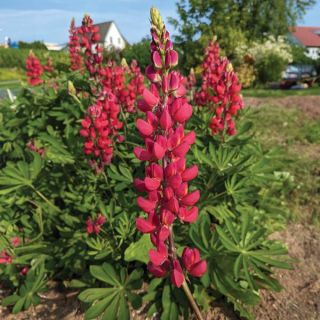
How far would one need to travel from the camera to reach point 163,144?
1292 mm

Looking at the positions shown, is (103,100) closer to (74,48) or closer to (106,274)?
(106,274)

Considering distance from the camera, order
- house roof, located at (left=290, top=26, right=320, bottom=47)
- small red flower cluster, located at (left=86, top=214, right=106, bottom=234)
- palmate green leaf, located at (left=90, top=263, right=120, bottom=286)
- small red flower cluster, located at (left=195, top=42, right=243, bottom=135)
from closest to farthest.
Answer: palmate green leaf, located at (left=90, top=263, right=120, bottom=286) < small red flower cluster, located at (left=86, top=214, right=106, bottom=234) < small red flower cluster, located at (left=195, top=42, right=243, bottom=135) < house roof, located at (left=290, top=26, right=320, bottom=47)

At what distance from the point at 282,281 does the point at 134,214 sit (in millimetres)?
1161

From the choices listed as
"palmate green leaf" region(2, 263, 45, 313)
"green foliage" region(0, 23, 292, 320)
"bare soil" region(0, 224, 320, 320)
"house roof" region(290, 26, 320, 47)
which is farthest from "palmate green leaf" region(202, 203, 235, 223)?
"house roof" region(290, 26, 320, 47)

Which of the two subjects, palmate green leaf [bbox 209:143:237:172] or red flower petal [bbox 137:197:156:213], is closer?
red flower petal [bbox 137:197:156:213]

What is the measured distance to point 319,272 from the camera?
2.74 meters

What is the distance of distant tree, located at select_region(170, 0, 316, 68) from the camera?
22.2 m

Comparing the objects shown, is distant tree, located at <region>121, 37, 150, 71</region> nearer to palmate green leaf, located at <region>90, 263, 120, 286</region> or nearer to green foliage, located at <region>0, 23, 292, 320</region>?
green foliage, located at <region>0, 23, 292, 320</region>

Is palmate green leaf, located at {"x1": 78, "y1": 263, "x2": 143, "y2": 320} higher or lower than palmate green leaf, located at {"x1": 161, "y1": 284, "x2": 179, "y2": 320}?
above

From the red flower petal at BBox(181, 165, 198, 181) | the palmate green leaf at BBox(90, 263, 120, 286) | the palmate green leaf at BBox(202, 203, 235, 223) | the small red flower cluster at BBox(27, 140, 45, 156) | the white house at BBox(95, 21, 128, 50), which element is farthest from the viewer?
the white house at BBox(95, 21, 128, 50)

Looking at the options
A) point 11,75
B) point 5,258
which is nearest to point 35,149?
point 5,258

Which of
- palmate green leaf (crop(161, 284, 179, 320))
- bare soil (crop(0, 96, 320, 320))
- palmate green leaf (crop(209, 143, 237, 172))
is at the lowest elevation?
bare soil (crop(0, 96, 320, 320))

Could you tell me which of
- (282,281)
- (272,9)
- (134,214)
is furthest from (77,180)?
(272,9)

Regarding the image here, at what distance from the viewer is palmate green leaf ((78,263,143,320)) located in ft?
5.79
